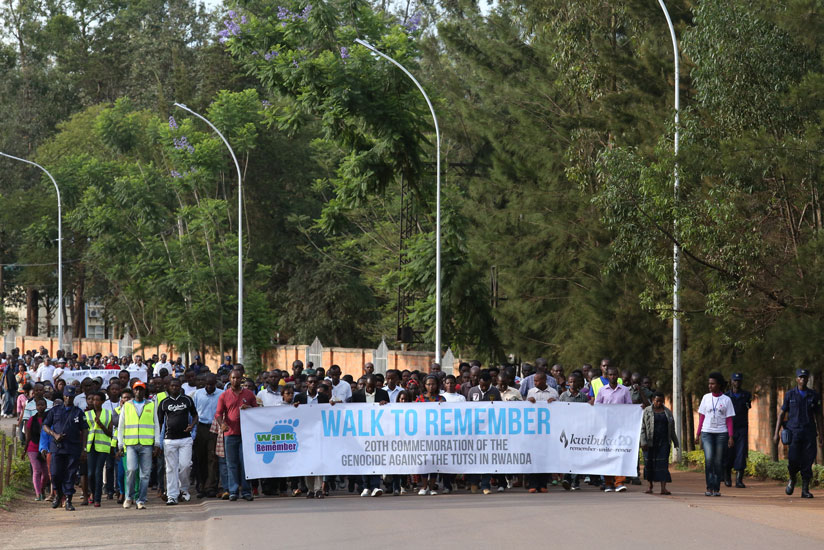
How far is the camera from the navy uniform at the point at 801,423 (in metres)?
16.5

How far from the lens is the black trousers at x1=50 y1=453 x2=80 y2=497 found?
16.8 meters

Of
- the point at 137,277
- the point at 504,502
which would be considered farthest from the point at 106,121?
the point at 504,502

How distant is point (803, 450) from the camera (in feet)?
54.1

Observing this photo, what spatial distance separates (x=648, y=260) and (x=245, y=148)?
30296mm

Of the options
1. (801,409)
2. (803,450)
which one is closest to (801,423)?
(801,409)

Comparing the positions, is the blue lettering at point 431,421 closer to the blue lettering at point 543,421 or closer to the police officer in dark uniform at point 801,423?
the blue lettering at point 543,421

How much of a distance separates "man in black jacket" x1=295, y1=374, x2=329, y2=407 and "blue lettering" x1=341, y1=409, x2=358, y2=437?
1.74 ft

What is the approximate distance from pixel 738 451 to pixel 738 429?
452mm

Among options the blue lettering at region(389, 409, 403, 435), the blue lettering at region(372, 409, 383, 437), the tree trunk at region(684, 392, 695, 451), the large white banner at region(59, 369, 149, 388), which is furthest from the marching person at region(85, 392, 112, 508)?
the tree trunk at region(684, 392, 695, 451)

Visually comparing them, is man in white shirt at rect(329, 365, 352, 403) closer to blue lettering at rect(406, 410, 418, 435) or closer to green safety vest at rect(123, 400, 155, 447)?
blue lettering at rect(406, 410, 418, 435)

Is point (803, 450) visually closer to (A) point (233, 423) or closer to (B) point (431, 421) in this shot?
(B) point (431, 421)

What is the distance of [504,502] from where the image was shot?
51.4 ft

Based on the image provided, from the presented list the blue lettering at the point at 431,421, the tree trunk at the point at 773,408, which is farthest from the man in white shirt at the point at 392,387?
the tree trunk at the point at 773,408

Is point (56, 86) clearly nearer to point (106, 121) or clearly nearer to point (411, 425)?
point (106, 121)
